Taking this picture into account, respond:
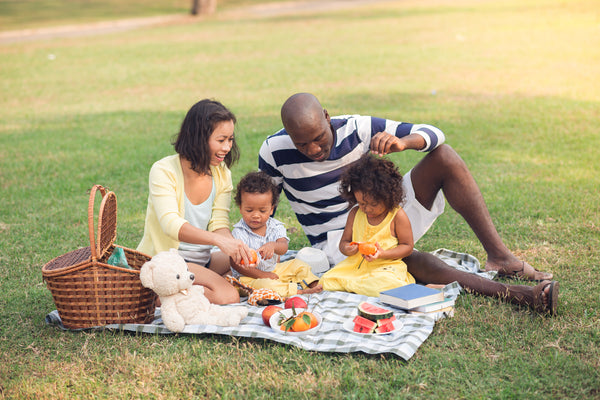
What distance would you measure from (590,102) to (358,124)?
281 inches

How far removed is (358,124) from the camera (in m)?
4.23

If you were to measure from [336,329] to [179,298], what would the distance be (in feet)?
2.91

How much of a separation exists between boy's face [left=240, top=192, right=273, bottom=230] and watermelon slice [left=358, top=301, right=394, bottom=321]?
999 millimetres

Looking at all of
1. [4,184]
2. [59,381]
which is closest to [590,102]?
[4,184]

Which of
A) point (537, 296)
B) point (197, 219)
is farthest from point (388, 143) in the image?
point (197, 219)

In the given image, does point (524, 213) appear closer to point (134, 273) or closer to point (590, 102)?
point (134, 273)

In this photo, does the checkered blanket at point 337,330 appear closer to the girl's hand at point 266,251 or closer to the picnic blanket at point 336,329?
the picnic blanket at point 336,329

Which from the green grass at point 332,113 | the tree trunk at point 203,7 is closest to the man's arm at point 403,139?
the green grass at point 332,113

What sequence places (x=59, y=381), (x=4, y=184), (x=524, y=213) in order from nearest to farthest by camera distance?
1. (x=59, y=381)
2. (x=524, y=213)
3. (x=4, y=184)

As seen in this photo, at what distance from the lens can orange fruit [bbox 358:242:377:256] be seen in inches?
151

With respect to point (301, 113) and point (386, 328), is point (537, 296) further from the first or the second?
point (301, 113)

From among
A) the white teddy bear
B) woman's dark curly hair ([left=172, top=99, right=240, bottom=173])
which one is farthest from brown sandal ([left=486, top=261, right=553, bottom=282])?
woman's dark curly hair ([left=172, top=99, right=240, bottom=173])

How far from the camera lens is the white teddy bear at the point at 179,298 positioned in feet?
11.2

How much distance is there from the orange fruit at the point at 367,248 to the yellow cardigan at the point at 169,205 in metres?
0.92
